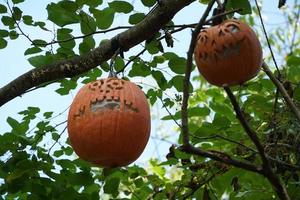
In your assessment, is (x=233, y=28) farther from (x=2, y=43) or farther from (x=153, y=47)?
(x=2, y=43)

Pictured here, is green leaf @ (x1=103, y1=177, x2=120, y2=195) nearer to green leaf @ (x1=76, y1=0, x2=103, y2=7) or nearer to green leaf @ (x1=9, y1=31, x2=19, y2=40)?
green leaf @ (x1=76, y1=0, x2=103, y2=7)

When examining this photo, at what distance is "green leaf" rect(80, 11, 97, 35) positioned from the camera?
8.18 ft

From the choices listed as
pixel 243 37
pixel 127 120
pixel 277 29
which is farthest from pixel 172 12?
pixel 277 29

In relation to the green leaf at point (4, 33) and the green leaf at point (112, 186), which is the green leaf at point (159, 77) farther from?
the green leaf at point (4, 33)

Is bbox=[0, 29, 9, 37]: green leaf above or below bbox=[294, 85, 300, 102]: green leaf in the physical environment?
above

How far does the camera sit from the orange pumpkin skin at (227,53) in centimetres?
170

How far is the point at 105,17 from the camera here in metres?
2.46

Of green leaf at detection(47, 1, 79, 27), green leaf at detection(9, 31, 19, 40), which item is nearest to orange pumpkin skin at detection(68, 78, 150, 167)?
green leaf at detection(47, 1, 79, 27)

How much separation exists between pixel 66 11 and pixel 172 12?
2.07 ft

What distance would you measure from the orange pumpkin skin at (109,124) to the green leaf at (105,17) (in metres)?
0.84

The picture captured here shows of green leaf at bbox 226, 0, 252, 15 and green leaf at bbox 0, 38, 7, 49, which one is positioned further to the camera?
green leaf at bbox 0, 38, 7, 49

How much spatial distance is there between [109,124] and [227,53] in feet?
1.59

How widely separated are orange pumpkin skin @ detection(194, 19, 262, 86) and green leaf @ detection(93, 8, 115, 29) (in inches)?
32.4

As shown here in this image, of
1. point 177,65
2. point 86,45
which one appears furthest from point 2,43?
point 177,65
